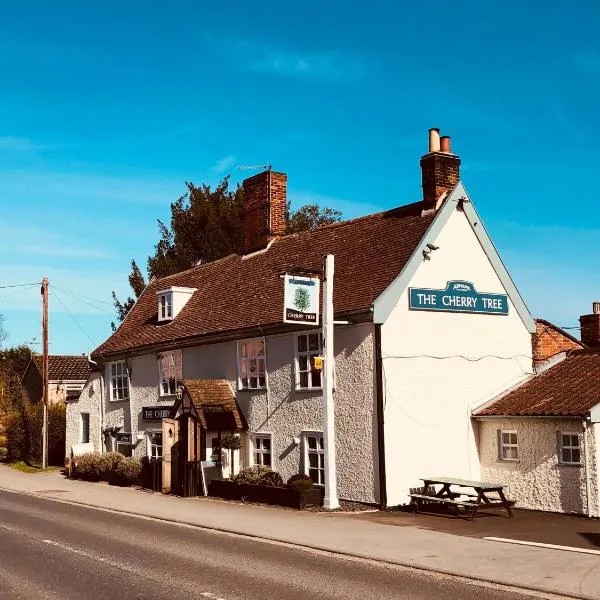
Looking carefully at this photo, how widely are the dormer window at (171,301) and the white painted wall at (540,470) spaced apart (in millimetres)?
12875

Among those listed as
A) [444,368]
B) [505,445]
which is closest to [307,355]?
[444,368]

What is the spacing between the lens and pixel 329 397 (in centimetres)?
2100

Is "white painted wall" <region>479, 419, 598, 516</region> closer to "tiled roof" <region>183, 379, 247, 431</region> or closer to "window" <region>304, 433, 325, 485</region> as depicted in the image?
"window" <region>304, 433, 325, 485</region>

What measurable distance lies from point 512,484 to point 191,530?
8.89 metres

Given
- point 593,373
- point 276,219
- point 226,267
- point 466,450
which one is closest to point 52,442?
point 226,267

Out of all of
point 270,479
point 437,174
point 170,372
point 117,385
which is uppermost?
point 437,174

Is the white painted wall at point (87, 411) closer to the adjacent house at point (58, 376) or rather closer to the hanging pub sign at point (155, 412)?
the hanging pub sign at point (155, 412)

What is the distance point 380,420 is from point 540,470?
13.6ft

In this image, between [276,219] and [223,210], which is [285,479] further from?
[223,210]

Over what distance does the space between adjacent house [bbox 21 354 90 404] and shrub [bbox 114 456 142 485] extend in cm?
2517

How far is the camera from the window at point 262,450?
80.8 feet

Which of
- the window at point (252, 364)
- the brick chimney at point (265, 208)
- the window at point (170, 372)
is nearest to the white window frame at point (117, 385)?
the window at point (170, 372)

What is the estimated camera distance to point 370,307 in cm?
2103

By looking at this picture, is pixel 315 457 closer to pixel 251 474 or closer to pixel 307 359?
pixel 251 474
